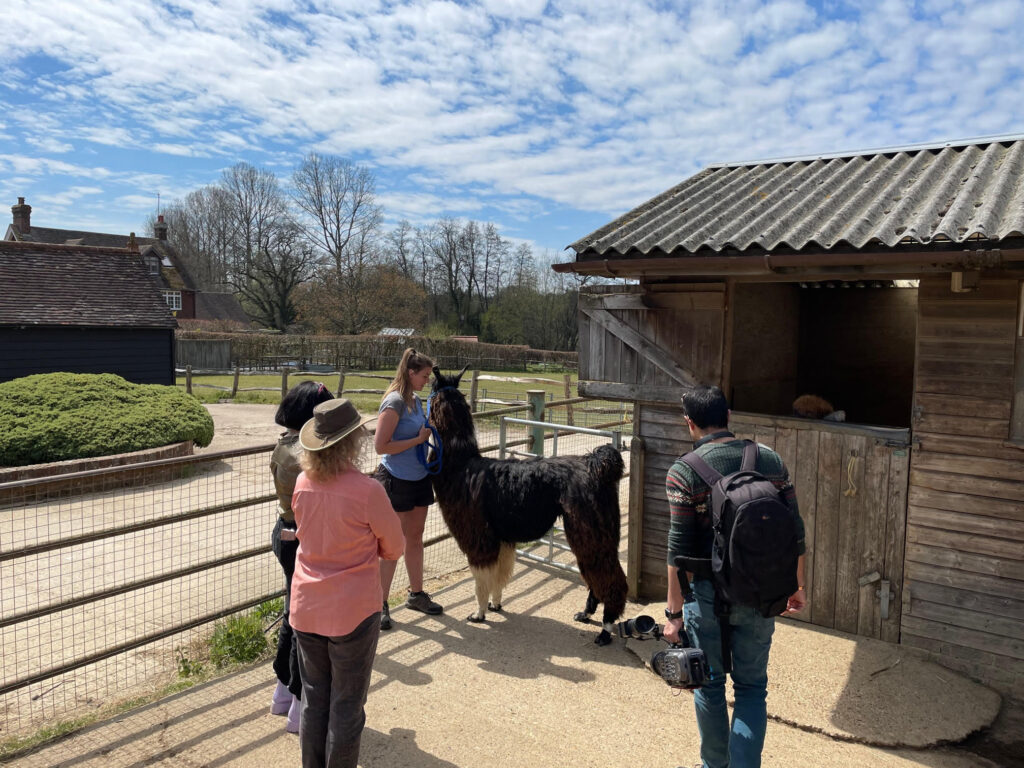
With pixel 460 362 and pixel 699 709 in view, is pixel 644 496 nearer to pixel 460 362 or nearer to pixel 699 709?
pixel 699 709

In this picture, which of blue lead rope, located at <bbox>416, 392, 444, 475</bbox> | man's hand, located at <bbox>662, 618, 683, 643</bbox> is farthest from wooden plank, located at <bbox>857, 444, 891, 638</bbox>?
blue lead rope, located at <bbox>416, 392, 444, 475</bbox>

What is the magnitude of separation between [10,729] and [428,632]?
99.4 inches

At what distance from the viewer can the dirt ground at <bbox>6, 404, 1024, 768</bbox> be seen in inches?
137

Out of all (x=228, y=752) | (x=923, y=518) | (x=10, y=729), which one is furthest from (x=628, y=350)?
(x=10, y=729)

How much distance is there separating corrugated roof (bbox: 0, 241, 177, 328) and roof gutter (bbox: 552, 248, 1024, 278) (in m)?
17.0

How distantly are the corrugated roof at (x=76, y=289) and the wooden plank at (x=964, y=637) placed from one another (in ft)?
63.0

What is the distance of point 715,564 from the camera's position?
275 cm

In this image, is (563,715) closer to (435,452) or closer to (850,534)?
(435,452)

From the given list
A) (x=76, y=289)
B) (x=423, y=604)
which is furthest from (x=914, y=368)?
(x=76, y=289)

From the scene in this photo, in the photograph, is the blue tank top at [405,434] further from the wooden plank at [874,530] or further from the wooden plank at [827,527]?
the wooden plank at [874,530]

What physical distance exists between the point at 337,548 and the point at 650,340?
3.44m

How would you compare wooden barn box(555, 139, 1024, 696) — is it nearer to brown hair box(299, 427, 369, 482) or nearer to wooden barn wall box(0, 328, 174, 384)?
brown hair box(299, 427, 369, 482)

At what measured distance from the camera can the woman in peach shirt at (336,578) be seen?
9.25 ft

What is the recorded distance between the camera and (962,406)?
14.2 feet
